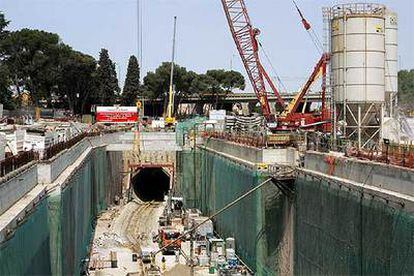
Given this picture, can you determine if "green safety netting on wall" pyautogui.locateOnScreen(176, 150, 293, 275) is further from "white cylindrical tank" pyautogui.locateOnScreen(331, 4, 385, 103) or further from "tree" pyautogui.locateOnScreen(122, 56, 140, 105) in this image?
"tree" pyautogui.locateOnScreen(122, 56, 140, 105)

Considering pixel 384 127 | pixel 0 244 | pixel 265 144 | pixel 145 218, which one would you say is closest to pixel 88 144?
pixel 145 218

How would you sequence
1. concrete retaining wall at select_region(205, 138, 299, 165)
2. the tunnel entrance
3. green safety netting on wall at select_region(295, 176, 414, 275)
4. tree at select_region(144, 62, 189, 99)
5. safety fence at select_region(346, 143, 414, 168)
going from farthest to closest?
tree at select_region(144, 62, 189, 99) → the tunnel entrance → concrete retaining wall at select_region(205, 138, 299, 165) → safety fence at select_region(346, 143, 414, 168) → green safety netting on wall at select_region(295, 176, 414, 275)

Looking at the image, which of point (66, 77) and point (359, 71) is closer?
point (359, 71)

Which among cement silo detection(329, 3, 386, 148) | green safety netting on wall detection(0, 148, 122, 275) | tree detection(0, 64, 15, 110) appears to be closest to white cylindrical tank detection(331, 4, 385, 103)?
cement silo detection(329, 3, 386, 148)

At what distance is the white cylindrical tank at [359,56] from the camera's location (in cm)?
3119

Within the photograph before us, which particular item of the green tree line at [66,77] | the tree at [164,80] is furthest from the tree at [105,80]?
the tree at [164,80]

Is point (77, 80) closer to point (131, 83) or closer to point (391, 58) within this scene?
point (131, 83)

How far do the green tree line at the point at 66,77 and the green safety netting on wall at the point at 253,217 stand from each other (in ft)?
118

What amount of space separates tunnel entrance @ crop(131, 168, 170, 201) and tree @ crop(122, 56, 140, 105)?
47.4 meters

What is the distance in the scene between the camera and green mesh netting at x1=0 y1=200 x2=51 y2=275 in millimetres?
14697

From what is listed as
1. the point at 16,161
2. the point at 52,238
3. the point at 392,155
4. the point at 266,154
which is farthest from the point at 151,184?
→ the point at 392,155

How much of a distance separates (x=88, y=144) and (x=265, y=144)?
19430 millimetres

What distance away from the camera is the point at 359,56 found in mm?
31406

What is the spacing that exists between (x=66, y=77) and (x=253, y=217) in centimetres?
6582
